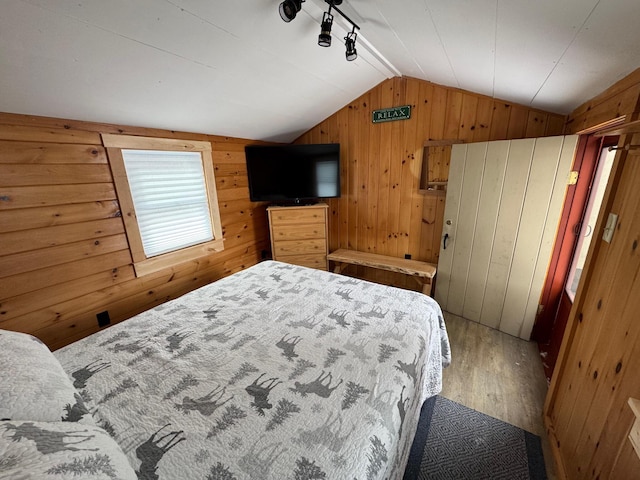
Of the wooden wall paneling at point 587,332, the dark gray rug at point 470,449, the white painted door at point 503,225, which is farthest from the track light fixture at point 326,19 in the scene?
the dark gray rug at point 470,449

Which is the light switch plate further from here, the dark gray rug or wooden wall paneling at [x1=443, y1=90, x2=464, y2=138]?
wooden wall paneling at [x1=443, y1=90, x2=464, y2=138]

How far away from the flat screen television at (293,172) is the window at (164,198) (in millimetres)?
515

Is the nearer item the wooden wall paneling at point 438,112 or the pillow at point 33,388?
the pillow at point 33,388

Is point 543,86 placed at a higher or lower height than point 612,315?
higher

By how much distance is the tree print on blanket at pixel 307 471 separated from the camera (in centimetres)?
72

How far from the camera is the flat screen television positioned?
2928 mm

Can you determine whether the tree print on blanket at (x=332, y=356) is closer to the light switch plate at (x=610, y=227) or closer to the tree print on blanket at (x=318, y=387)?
the tree print on blanket at (x=318, y=387)

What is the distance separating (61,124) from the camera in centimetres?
164

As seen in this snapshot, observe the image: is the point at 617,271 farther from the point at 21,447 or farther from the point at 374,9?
the point at 21,447

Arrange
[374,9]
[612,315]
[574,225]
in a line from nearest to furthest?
[612,315] < [374,9] < [574,225]

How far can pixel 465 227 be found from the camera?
243 centimetres

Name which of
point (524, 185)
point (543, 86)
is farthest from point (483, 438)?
point (543, 86)

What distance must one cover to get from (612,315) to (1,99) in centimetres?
305

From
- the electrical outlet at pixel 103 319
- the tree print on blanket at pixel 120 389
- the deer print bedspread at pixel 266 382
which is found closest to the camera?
the deer print bedspread at pixel 266 382
